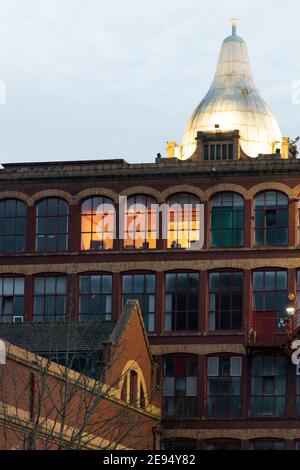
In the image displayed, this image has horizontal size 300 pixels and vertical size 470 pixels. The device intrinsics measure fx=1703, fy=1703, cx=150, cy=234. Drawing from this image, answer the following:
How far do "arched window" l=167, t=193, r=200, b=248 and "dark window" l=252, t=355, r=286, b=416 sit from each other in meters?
7.91

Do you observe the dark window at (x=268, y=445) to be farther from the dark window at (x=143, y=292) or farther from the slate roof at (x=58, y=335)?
the slate roof at (x=58, y=335)

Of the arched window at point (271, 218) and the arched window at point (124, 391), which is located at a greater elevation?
the arched window at point (271, 218)

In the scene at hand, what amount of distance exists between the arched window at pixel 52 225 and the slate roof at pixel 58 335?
1414cm

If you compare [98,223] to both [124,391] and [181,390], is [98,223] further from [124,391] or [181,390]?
[124,391]

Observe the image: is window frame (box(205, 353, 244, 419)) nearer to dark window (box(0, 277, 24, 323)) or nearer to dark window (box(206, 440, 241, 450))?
dark window (box(206, 440, 241, 450))

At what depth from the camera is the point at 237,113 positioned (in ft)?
352

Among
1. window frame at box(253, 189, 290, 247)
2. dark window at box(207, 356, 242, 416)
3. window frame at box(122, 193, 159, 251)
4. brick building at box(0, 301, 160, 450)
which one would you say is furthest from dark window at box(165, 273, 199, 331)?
brick building at box(0, 301, 160, 450)

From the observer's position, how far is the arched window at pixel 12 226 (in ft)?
311

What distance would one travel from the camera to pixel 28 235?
94.8 meters

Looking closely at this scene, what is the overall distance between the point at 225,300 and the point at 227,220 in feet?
14.5

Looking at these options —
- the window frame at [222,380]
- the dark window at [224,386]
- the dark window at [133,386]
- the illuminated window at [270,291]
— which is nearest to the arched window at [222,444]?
the window frame at [222,380]

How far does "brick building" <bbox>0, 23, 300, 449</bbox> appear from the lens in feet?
297

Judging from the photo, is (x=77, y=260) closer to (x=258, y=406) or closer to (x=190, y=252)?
(x=190, y=252)
